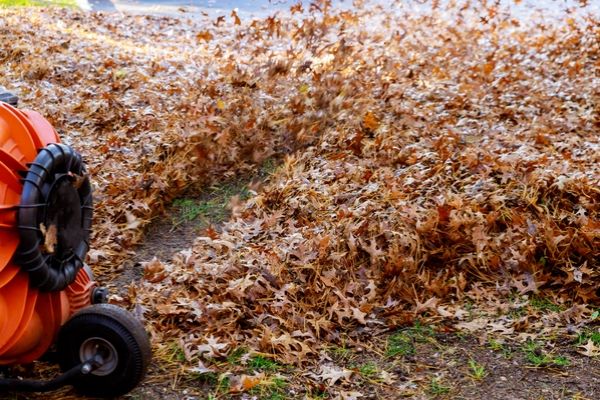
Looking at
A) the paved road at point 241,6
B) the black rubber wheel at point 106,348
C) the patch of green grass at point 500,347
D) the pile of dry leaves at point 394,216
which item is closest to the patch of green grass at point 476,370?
the patch of green grass at point 500,347

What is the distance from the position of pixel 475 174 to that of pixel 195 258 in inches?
86.4

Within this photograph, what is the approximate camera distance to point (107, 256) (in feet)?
16.6

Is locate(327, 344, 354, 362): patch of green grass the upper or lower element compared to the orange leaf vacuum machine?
lower

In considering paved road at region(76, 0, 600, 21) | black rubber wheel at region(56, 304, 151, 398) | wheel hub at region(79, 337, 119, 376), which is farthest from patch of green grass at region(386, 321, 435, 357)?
paved road at region(76, 0, 600, 21)

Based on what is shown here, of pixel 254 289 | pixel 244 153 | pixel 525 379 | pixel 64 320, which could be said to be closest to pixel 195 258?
pixel 254 289

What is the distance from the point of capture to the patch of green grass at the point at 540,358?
12.3 feet

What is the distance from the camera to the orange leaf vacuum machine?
3148mm

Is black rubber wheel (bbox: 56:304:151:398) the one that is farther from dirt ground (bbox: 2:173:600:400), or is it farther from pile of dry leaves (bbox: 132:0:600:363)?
pile of dry leaves (bbox: 132:0:600:363)

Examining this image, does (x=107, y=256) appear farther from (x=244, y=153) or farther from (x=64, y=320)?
(x=244, y=153)

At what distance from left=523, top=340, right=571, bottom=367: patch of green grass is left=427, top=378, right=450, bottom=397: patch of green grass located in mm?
516

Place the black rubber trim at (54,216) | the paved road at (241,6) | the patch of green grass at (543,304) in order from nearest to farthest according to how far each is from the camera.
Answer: the black rubber trim at (54,216) → the patch of green grass at (543,304) → the paved road at (241,6)

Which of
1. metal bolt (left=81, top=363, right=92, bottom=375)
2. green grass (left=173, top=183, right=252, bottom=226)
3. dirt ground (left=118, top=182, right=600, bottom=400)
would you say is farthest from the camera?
green grass (left=173, top=183, right=252, bottom=226)

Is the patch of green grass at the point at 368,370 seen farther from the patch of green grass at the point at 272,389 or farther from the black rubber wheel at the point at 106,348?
the black rubber wheel at the point at 106,348

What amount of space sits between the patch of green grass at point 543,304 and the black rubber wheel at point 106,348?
89.6 inches
